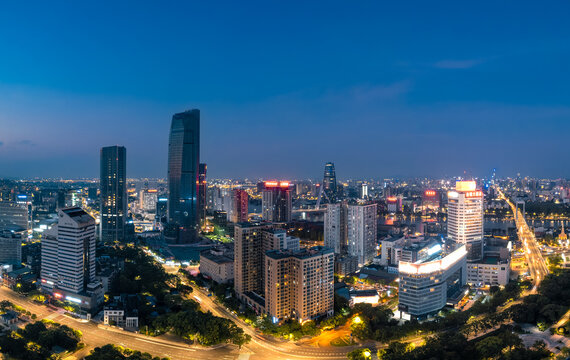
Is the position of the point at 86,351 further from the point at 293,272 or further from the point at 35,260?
the point at 35,260

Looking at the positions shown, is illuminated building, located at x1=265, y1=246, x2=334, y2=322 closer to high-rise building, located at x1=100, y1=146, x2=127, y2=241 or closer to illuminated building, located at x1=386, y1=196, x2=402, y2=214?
high-rise building, located at x1=100, y1=146, x2=127, y2=241

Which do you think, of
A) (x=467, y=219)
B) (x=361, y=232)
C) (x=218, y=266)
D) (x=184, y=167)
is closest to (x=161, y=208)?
(x=184, y=167)

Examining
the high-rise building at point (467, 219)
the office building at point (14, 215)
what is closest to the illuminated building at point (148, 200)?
the office building at point (14, 215)

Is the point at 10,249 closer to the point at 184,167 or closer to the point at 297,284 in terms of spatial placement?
the point at 184,167

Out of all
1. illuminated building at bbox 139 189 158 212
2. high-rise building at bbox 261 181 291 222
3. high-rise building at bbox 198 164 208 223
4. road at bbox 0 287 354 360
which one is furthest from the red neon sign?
illuminated building at bbox 139 189 158 212

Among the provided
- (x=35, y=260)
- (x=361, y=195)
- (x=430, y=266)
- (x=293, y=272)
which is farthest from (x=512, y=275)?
(x=361, y=195)

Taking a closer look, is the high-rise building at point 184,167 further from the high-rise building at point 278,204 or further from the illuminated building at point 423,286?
the illuminated building at point 423,286

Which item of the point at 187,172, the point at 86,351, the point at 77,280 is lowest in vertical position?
the point at 86,351
